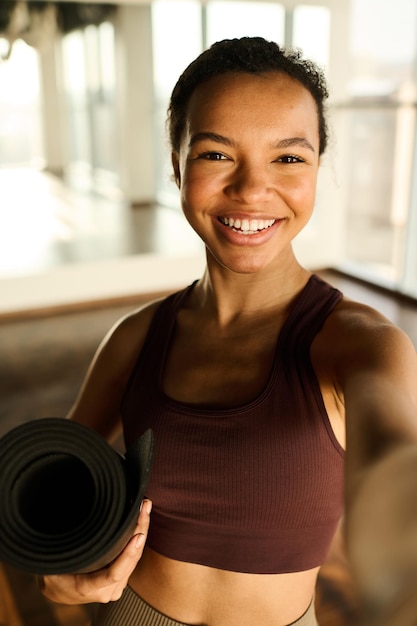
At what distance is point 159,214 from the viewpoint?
8.09m

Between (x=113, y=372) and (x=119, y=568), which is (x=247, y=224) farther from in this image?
(x=119, y=568)

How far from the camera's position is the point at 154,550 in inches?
39.9

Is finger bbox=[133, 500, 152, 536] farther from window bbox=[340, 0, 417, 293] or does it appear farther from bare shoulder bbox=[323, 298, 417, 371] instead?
window bbox=[340, 0, 417, 293]

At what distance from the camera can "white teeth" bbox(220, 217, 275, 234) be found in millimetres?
966

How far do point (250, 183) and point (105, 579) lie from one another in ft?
1.90

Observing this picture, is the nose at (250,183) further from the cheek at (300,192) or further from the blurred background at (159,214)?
the blurred background at (159,214)

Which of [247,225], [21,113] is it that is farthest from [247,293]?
[21,113]

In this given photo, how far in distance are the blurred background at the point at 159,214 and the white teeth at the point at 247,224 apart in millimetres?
1587

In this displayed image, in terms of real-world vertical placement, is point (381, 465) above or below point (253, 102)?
below

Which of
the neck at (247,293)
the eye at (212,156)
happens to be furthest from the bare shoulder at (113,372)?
the eye at (212,156)

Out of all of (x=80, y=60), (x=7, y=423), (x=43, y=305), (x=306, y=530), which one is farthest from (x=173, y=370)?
(x=80, y=60)

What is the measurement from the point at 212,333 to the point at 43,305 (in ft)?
14.3

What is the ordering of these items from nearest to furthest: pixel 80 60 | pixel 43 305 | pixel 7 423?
1. pixel 7 423
2. pixel 43 305
3. pixel 80 60

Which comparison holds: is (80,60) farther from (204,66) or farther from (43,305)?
(204,66)
